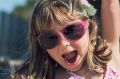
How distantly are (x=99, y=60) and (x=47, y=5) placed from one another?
17.2 inches

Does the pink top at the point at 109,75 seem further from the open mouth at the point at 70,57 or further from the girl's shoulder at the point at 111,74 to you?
the open mouth at the point at 70,57

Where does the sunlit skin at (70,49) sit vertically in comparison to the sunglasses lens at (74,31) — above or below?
below

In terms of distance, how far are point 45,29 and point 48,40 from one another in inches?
2.5

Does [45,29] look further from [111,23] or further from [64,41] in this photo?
[111,23]

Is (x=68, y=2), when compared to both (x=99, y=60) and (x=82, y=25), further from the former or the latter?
(x=99, y=60)

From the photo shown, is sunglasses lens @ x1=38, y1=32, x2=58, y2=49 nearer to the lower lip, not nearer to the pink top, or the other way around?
the lower lip

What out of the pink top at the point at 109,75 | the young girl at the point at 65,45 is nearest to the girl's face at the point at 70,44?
the young girl at the point at 65,45

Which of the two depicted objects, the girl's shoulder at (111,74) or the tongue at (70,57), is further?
the girl's shoulder at (111,74)

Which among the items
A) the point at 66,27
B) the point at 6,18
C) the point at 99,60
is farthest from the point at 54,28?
the point at 6,18

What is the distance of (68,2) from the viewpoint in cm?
313

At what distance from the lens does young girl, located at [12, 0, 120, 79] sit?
306cm

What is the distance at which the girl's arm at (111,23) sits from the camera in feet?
10.5

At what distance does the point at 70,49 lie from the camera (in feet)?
9.95

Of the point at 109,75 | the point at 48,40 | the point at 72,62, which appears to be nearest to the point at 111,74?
the point at 109,75
